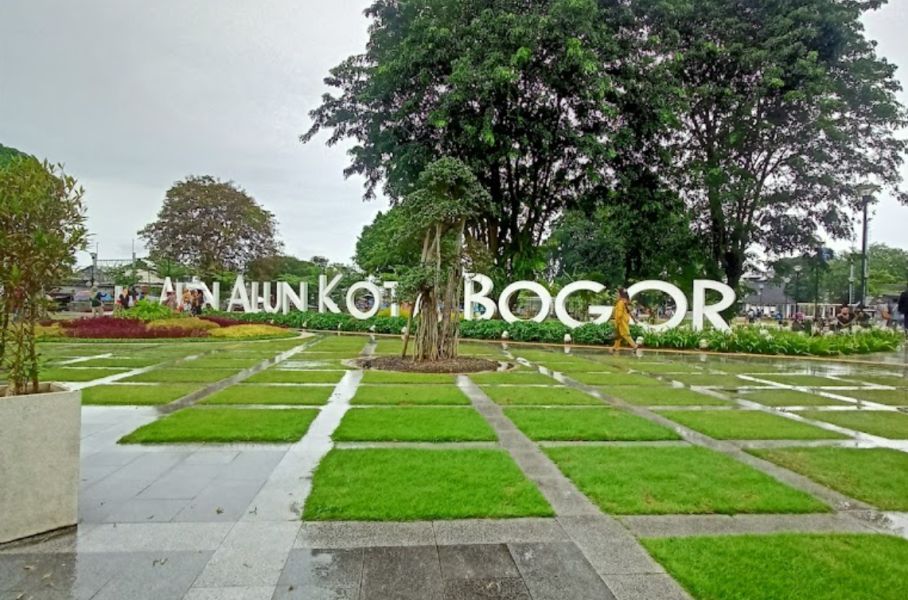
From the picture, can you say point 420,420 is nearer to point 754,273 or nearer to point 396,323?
point 396,323

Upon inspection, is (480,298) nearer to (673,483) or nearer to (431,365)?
(431,365)

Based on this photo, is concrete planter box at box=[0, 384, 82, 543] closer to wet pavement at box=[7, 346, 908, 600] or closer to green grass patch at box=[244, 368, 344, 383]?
wet pavement at box=[7, 346, 908, 600]

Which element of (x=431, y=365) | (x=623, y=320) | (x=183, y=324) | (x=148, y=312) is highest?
(x=623, y=320)

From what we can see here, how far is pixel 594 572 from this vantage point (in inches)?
117

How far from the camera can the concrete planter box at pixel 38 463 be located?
3230mm

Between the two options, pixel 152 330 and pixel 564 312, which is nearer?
Result: pixel 152 330

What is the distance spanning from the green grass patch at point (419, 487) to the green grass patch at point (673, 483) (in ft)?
1.75

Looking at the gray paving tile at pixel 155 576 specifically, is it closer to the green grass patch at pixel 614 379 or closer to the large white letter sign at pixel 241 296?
the green grass patch at pixel 614 379

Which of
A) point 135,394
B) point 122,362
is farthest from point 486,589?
point 122,362

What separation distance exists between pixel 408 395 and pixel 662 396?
3904mm

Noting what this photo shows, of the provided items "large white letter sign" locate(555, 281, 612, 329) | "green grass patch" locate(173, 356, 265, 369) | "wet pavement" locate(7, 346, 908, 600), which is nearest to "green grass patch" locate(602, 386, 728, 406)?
"wet pavement" locate(7, 346, 908, 600)

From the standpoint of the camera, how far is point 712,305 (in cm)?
1795

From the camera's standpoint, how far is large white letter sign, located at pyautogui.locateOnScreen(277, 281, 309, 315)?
2581 centimetres

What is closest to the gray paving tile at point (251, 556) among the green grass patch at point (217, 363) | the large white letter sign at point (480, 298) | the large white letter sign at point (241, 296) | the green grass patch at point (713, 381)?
the green grass patch at point (713, 381)
